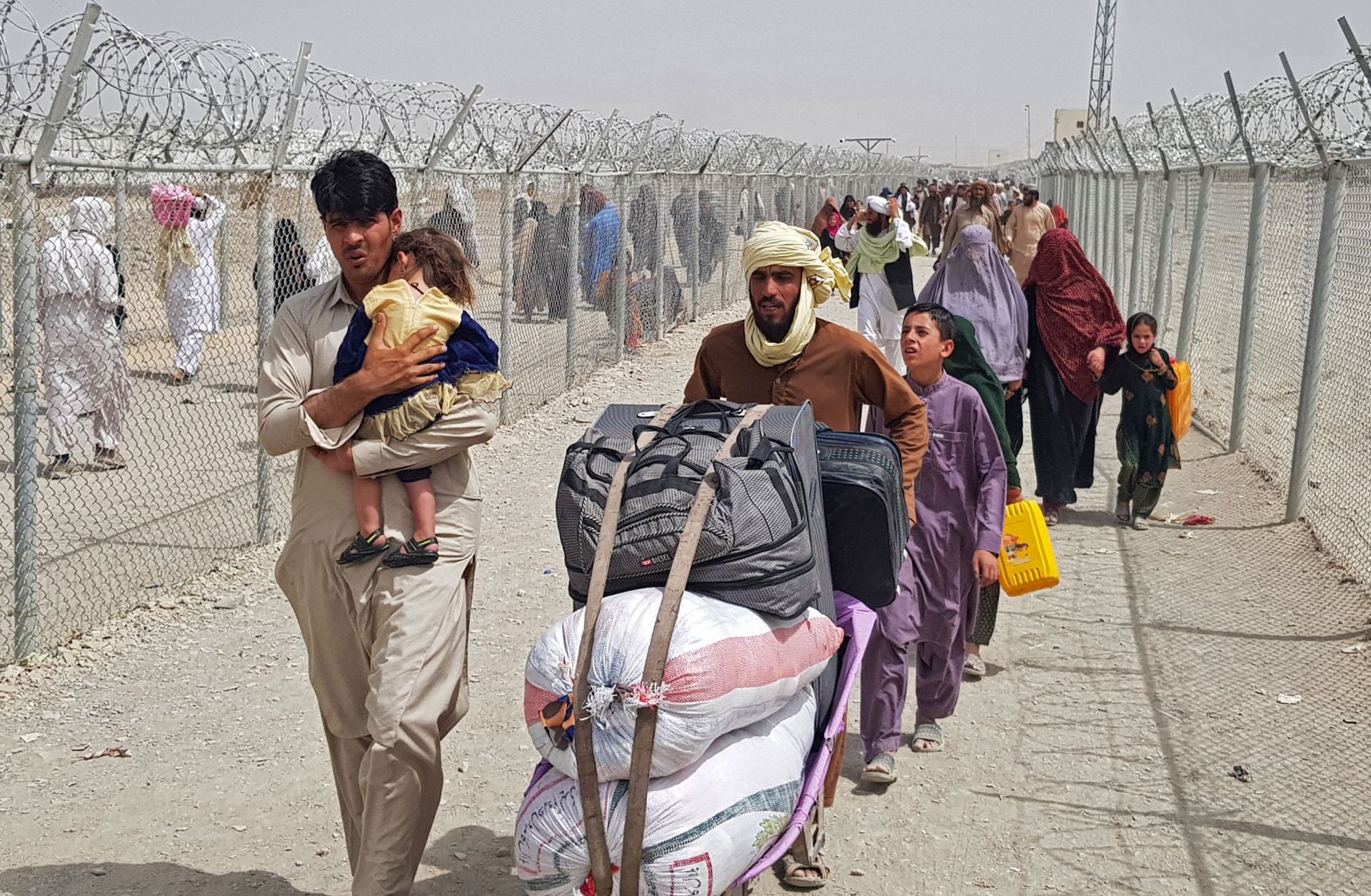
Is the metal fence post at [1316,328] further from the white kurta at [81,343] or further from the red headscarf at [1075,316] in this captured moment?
the white kurta at [81,343]

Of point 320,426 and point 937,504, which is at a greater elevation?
point 320,426

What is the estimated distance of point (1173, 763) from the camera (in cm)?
470

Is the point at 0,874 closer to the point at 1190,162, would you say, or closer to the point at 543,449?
the point at 543,449

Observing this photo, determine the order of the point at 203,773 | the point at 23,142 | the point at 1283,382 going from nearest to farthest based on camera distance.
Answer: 1. the point at 203,773
2. the point at 23,142
3. the point at 1283,382

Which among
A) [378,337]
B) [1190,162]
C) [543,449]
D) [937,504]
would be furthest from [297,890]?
[1190,162]

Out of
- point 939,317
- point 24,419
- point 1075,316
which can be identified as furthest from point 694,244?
point 939,317

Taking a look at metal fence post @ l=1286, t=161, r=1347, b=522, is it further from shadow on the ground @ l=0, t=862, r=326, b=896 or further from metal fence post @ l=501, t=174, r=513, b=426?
shadow on the ground @ l=0, t=862, r=326, b=896

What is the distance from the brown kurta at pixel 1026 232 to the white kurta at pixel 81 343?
7.00m

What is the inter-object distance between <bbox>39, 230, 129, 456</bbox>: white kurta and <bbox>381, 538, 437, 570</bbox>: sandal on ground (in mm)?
6487

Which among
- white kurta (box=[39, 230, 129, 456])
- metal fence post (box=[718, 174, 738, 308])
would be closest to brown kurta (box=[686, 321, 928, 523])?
white kurta (box=[39, 230, 129, 456])

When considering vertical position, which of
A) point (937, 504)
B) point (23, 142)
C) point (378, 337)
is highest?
point (23, 142)

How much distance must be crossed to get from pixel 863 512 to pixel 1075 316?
5054 millimetres

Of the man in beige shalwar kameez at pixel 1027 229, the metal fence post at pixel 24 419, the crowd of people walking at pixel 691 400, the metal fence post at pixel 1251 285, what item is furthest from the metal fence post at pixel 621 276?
the metal fence post at pixel 24 419

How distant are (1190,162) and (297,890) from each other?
A: 13130 mm
